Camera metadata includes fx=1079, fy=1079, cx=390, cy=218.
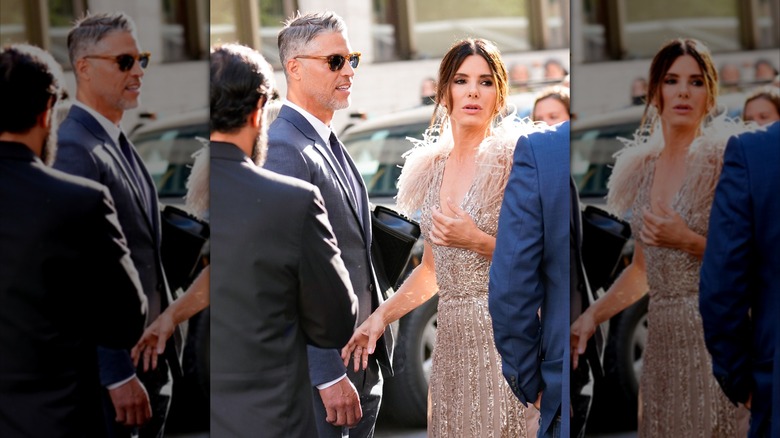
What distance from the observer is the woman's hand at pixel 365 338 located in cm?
426

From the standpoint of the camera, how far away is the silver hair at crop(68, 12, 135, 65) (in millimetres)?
3941

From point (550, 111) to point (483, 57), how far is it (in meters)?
0.33

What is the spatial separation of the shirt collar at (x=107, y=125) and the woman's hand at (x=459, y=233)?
4.03ft

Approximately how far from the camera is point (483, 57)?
416 cm

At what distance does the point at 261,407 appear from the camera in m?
4.18

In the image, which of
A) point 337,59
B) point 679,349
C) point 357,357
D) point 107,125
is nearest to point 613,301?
point 679,349

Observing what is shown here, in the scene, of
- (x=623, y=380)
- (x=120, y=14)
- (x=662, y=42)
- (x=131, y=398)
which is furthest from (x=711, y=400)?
(x=120, y=14)

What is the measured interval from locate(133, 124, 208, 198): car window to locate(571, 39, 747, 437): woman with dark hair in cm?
160

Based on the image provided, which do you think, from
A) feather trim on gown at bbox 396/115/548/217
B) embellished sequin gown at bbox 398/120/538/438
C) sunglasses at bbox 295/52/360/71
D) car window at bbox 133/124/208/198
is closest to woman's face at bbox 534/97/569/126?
feather trim on gown at bbox 396/115/548/217

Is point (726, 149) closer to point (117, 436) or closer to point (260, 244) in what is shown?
point (260, 244)

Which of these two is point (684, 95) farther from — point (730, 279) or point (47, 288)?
point (47, 288)

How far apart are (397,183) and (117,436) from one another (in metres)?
1.43

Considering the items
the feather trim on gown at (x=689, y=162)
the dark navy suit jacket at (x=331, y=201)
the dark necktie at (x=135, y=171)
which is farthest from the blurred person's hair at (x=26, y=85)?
the feather trim on gown at (x=689, y=162)

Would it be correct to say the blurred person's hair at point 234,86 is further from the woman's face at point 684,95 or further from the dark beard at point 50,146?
the woman's face at point 684,95
